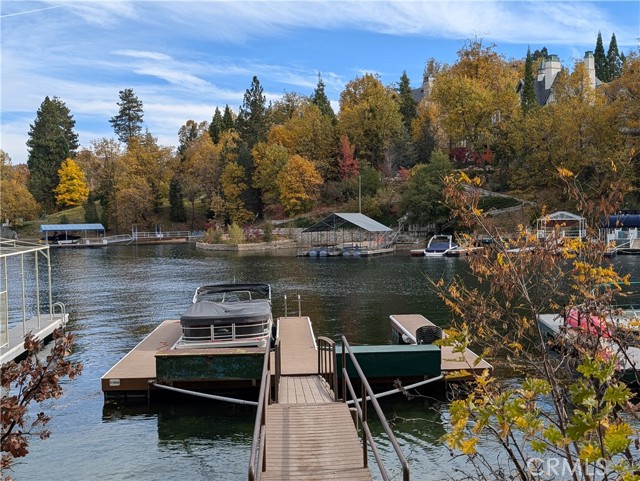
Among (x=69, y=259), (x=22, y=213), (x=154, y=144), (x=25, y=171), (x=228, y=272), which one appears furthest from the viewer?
(x=25, y=171)

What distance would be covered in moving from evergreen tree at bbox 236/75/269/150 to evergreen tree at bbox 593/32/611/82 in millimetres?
54377

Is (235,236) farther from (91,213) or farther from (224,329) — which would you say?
(224,329)

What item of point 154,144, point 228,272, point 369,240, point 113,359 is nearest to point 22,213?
point 154,144

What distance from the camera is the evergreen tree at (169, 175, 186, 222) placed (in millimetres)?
98125

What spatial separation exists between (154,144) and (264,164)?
89.3ft

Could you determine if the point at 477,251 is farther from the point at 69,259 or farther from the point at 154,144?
the point at 154,144

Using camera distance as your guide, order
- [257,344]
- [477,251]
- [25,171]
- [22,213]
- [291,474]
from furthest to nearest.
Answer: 1. [25,171]
2. [22,213]
3. [257,344]
4. [291,474]
5. [477,251]

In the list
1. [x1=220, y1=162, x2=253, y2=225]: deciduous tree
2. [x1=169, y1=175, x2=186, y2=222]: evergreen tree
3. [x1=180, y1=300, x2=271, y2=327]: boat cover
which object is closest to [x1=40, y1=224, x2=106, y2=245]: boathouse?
[x1=169, y1=175, x2=186, y2=222]: evergreen tree

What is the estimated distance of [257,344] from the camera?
17.7 metres

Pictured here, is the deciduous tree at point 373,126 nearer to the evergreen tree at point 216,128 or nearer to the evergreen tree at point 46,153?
the evergreen tree at point 216,128

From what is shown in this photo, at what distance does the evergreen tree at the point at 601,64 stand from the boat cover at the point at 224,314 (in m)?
97.7

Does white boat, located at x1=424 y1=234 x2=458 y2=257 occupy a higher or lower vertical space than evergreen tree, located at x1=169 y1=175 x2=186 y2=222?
lower

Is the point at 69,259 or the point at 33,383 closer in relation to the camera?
the point at 33,383

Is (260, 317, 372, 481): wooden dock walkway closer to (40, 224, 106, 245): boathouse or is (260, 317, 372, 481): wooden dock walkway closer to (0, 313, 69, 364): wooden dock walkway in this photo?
(0, 313, 69, 364): wooden dock walkway
